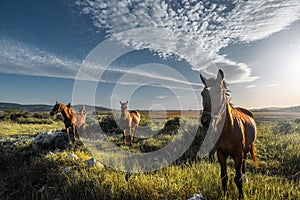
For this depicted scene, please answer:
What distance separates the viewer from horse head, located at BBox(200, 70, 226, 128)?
3193mm

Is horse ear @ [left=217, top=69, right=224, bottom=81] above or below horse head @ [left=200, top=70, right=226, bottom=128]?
above

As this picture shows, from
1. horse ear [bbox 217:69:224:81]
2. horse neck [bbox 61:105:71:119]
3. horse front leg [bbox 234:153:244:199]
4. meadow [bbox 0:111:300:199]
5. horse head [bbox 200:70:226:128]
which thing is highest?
horse ear [bbox 217:69:224:81]

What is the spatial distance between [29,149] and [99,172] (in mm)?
4370

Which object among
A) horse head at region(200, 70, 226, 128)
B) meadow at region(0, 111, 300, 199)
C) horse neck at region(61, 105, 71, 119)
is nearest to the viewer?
horse head at region(200, 70, 226, 128)

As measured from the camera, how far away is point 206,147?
8.52 m

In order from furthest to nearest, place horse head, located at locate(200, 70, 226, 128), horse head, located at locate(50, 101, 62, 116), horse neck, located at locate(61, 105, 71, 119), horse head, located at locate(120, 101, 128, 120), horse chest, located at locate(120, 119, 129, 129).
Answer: horse head, located at locate(120, 101, 128, 120)
horse chest, located at locate(120, 119, 129, 129)
horse head, located at locate(50, 101, 62, 116)
horse neck, located at locate(61, 105, 71, 119)
horse head, located at locate(200, 70, 226, 128)

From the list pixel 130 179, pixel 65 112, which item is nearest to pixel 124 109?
pixel 65 112

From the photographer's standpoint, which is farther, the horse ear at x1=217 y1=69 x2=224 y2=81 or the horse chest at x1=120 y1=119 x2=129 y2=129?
the horse chest at x1=120 y1=119 x2=129 y2=129

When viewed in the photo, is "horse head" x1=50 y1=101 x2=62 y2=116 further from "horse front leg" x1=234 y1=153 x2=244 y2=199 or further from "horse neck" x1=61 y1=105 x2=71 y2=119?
"horse front leg" x1=234 y1=153 x2=244 y2=199


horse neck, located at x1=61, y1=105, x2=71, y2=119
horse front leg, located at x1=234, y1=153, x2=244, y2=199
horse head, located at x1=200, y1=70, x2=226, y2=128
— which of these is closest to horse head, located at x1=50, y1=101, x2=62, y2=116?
horse neck, located at x1=61, y1=105, x2=71, y2=119

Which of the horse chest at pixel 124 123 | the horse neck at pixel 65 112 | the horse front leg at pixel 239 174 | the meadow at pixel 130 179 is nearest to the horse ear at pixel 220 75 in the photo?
the horse front leg at pixel 239 174

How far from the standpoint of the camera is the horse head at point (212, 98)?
3.19m

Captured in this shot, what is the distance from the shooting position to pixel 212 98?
10.8 feet

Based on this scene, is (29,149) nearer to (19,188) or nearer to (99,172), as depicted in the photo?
(19,188)
